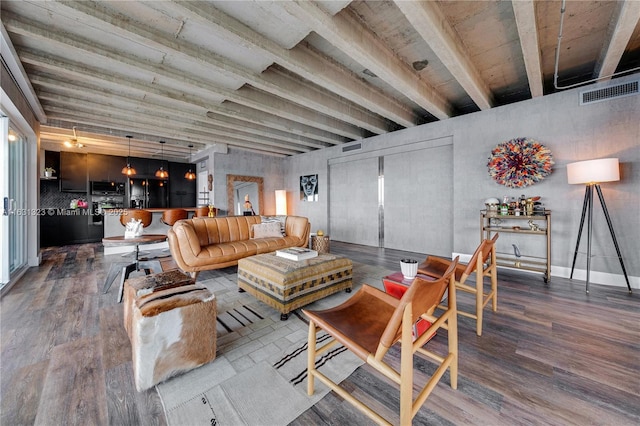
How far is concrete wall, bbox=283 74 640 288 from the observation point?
10.1ft

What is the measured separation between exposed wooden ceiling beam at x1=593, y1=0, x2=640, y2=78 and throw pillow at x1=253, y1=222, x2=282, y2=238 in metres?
4.51

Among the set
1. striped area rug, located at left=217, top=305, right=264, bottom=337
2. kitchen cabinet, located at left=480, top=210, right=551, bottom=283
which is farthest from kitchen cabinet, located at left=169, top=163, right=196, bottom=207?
kitchen cabinet, located at left=480, top=210, right=551, bottom=283

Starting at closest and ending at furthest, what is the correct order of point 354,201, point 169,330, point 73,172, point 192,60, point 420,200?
point 169,330
point 192,60
point 420,200
point 354,201
point 73,172

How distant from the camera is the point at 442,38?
228cm

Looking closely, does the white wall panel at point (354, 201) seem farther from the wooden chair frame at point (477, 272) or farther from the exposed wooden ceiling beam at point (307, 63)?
the wooden chair frame at point (477, 272)

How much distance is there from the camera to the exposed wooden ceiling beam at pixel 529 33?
75.9 inches

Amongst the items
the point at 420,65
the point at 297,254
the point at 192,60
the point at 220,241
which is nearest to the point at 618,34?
the point at 420,65

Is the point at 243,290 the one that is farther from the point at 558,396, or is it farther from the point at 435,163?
the point at 435,163

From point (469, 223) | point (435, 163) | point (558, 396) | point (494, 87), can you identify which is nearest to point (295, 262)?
point (558, 396)

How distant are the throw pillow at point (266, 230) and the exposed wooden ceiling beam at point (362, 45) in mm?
2838

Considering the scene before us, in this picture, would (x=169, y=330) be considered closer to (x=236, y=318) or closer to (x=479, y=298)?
(x=236, y=318)

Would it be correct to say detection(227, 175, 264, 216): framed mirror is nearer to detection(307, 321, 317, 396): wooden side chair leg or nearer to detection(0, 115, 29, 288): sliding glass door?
detection(0, 115, 29, 288): sliding glass door

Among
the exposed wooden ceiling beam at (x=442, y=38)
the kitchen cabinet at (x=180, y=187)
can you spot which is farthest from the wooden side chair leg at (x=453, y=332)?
the kitchen cabinet at (x=180, y=187)

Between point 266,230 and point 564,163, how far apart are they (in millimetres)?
4634
